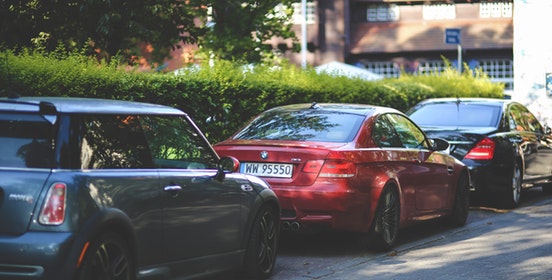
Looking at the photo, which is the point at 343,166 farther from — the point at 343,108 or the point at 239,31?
the point at 239,31

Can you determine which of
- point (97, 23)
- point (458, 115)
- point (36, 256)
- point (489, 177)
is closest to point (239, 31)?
point (97, 23)

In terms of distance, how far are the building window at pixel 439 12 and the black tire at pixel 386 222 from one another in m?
44.2

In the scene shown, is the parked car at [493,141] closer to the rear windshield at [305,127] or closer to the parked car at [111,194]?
the rear windshield at [305,127]

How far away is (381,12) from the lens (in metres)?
54.9

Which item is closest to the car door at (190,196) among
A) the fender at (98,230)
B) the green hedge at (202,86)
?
the fender at (98,230)

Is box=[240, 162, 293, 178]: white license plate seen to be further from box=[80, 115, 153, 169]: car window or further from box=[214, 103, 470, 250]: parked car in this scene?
box=[80, 115, 153, 169]: car window

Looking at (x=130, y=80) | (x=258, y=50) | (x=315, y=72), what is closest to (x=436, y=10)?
(x=258, y=50)

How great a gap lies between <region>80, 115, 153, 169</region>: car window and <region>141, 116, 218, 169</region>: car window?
126 millimetres

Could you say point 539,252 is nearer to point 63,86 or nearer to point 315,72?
point 63,86

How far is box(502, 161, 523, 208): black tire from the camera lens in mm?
15203

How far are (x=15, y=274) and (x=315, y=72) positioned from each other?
11.8 m

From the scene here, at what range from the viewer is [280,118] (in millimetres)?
11242

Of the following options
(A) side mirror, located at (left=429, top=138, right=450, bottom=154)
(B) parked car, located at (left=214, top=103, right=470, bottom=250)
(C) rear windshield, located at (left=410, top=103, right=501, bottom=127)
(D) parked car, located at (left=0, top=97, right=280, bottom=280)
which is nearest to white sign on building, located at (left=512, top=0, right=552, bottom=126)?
(C) rear windshield, located at (left=410, top=103, right=501, bottom=127)

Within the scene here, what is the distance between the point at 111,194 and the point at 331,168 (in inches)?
148
